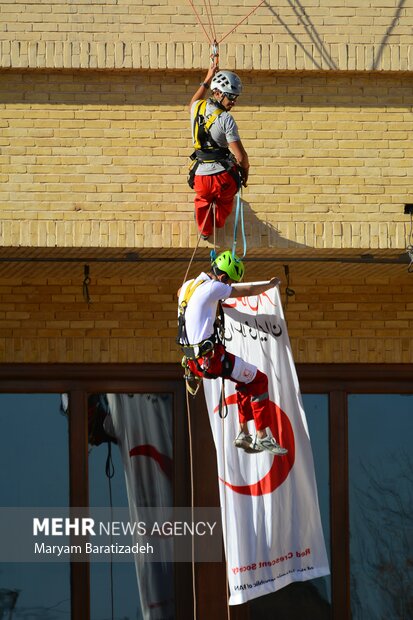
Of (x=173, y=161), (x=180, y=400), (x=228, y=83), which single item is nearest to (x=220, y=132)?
(x=228, y=83)

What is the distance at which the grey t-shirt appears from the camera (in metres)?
12.4

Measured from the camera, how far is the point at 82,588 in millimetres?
14617

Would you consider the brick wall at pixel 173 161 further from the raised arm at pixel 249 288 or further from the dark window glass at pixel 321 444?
the dark window glass at pixel 321 444

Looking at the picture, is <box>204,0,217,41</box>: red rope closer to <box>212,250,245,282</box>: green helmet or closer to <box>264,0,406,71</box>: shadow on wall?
<box>264,0,406,71</box>: shadow on wall

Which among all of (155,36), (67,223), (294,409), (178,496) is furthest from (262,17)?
(178,496)

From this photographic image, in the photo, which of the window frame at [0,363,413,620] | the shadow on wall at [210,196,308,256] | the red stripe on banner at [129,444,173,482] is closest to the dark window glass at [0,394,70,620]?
the window frame at [0,363,413,620]

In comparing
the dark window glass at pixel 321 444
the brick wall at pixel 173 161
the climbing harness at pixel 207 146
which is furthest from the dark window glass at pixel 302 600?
the climbing harness at pixel 207 146

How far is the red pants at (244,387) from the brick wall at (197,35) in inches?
119

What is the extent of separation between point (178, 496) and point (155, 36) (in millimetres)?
4782

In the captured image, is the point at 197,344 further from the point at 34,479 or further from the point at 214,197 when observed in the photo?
the point at 34,479

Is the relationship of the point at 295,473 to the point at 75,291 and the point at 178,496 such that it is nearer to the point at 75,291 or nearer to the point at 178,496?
the point at 178,496

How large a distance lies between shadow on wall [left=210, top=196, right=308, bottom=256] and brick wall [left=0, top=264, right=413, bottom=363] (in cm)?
125

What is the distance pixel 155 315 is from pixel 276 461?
240 centimetres

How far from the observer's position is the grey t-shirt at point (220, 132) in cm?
1244
